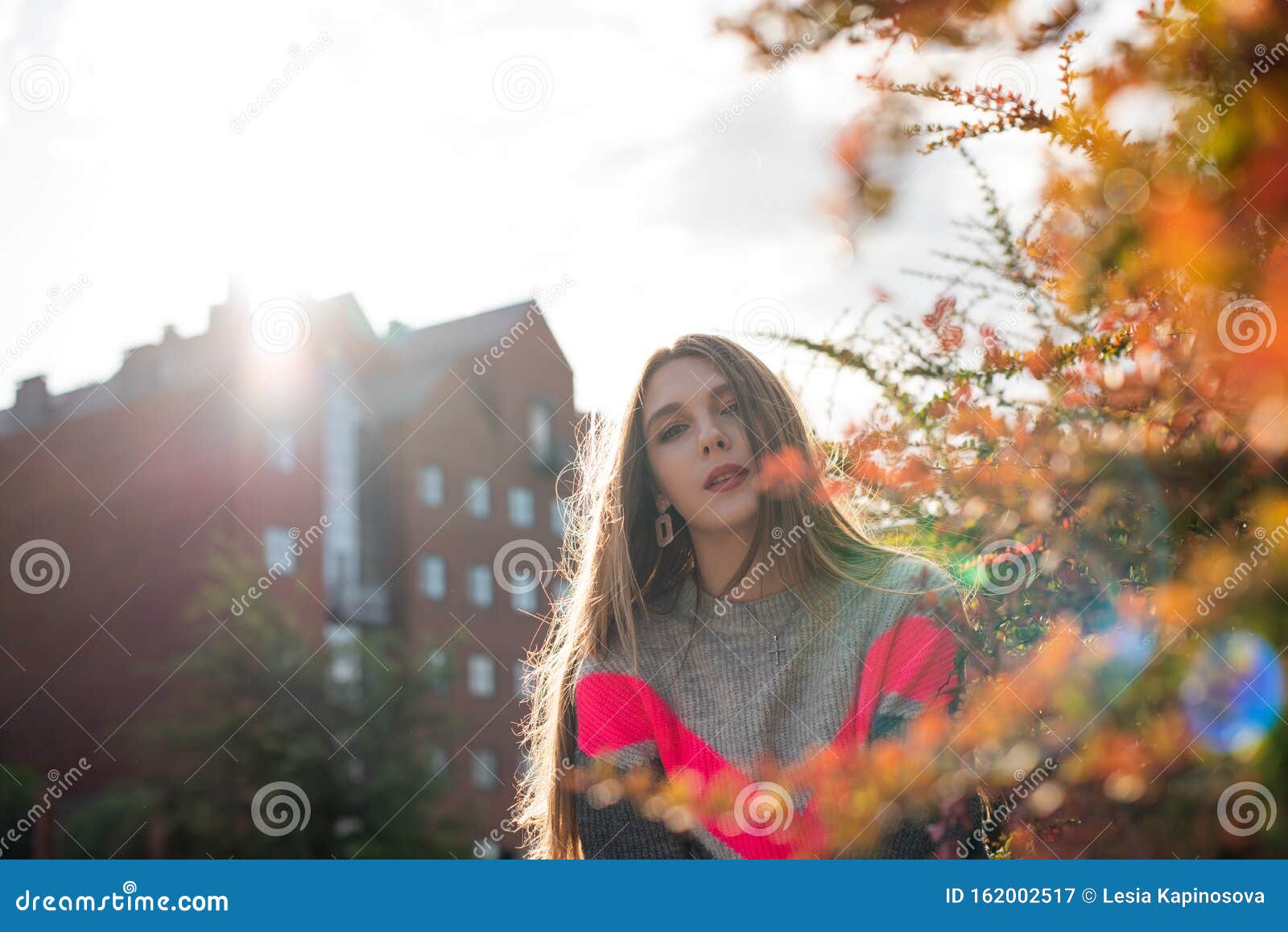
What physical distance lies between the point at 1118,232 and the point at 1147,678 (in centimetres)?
48

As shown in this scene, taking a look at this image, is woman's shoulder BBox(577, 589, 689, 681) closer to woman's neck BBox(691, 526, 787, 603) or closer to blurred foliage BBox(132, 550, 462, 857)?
woman's neck BBox(691, 526, 787, 603)

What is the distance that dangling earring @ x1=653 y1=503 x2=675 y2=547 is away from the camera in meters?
3.17

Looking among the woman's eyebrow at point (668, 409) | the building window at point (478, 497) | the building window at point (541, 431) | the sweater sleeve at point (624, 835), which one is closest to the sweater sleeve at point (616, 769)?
the sweater sleeve at point (624, 835)

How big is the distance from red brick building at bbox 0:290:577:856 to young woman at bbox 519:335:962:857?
23486 mm

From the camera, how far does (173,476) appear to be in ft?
95.3

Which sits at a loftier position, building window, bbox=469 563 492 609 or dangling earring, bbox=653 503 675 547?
dangling earring, bbox=653 503 675 547

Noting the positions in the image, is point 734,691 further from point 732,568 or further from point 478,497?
point 478,497

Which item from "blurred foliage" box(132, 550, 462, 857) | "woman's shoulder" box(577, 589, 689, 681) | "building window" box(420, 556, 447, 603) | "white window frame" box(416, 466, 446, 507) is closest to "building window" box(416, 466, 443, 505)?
"white window frame" box(416, 466, 446, 507)

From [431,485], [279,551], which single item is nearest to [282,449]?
[279,551]

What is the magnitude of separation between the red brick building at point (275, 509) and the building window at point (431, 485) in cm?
8

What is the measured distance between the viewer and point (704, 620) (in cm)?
295
